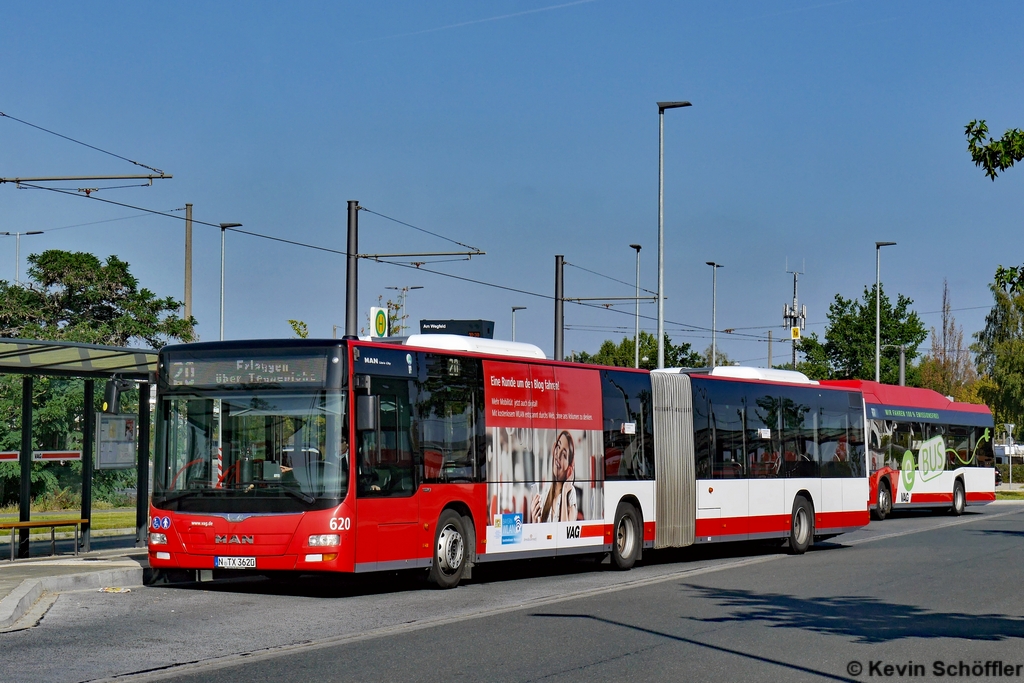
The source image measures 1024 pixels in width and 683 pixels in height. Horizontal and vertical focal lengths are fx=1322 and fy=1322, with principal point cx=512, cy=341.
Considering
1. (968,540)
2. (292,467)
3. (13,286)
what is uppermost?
(13,286)

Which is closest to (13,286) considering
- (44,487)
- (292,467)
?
(44,487)

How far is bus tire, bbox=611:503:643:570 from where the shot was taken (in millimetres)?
19203

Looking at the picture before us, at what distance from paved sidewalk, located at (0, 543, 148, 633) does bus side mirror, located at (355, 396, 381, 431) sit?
3627 mm

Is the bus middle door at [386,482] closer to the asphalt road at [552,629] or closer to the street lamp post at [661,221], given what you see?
the asphalt road at [552,629]

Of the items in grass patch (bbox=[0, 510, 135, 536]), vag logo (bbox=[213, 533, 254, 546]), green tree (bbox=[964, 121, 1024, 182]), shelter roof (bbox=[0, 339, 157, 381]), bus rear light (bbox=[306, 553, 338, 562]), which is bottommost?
grass patch (bbox=[0, 510, 135, 536])

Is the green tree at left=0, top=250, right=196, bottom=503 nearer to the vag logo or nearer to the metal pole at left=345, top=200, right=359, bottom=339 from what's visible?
the metal pole at left=345, top=200, right=359, bottom=339

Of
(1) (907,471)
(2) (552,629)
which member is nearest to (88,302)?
(1) (907,471)

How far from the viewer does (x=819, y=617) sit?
13039 mm

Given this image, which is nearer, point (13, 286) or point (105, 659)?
point (105, 659)

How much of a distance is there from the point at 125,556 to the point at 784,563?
32.6ft

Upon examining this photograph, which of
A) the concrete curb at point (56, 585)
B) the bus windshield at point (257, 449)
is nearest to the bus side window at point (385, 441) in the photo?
the bus windshield at point (257, 449)

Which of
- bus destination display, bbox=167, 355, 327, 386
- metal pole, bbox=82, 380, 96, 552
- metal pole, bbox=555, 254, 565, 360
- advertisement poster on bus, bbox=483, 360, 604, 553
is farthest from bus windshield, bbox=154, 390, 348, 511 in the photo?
metal pole, bbox=555, 254, 565, 360

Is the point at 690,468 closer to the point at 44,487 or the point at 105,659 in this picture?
the point at 105,659

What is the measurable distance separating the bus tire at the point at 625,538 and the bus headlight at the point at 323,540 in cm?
600
